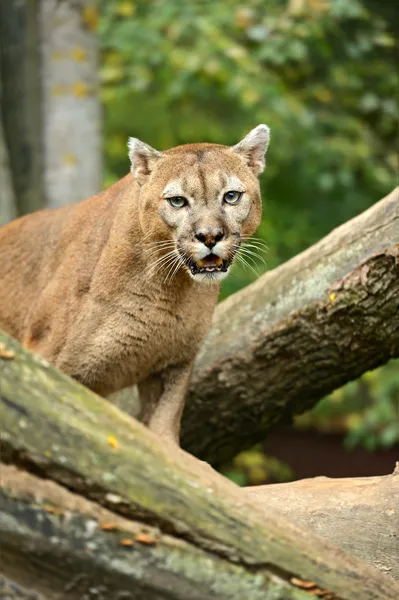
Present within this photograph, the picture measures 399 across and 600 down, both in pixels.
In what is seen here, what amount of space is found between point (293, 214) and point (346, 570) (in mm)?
9099

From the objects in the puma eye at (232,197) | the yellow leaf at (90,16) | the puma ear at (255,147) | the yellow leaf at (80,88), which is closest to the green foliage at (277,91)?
the yellow leaf at (90,16)

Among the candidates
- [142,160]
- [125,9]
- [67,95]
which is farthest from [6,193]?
[142,160]

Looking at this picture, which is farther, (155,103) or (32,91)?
(155,103)

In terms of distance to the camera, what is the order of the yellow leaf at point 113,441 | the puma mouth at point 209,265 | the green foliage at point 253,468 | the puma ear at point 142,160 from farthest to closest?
the green foliage at point 253,468 < the puma ear at point 142,160 < the puma mouth at point 209,265 < the yellow leaf at point 113,441

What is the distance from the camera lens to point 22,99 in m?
9.87

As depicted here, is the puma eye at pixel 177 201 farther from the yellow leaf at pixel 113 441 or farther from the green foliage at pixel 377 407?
the green foliage at pixel 377 407

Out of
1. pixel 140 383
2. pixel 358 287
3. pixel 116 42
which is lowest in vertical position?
pixel 140 383

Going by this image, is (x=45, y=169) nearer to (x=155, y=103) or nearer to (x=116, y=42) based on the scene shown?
(x=116, y=42)

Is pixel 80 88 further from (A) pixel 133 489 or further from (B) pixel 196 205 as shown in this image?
(A) pixel 133 489

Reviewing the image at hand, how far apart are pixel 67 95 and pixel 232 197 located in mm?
4799

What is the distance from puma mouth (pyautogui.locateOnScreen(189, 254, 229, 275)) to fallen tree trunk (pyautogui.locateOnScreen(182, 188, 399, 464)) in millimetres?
1075

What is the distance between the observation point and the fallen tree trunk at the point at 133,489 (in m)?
3.46

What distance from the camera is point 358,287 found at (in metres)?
6.23

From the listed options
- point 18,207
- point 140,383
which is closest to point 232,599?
point 140,383
